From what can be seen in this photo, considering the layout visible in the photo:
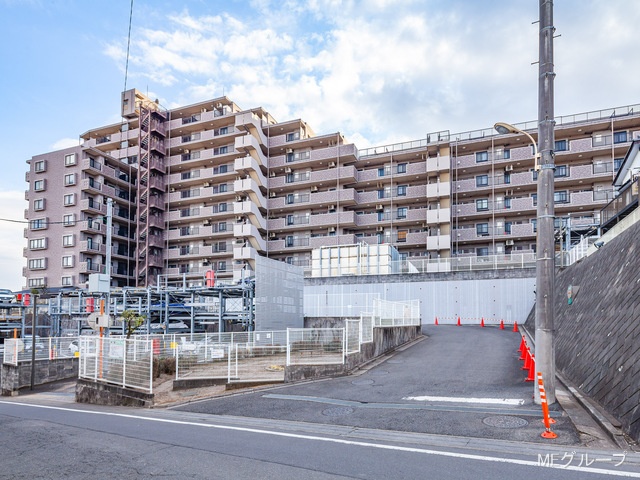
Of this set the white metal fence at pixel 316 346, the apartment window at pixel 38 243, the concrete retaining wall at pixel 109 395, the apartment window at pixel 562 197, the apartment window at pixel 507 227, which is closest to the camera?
the concrete retaining wall at pixel 109 395

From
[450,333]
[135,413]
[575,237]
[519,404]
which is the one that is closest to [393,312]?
[450,333]

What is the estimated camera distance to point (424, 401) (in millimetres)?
10227

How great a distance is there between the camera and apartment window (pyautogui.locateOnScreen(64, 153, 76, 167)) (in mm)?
50312

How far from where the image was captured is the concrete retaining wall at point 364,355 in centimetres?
1338

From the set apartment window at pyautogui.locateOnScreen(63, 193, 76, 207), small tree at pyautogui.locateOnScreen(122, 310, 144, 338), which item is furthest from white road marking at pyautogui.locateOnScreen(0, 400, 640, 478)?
apartment window at pyautogui.locateOnScreen(63, 193, 76, 207)

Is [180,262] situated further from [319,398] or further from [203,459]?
[203,459]

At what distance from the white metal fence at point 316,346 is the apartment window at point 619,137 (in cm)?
3765

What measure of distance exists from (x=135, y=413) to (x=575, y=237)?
3655 centimetres

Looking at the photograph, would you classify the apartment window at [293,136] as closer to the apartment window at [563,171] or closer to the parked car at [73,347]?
the apartment window at [563,171]

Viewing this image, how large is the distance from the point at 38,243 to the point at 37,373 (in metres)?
36.9

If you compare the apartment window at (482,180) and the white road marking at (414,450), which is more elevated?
the apartment window at (482,180)

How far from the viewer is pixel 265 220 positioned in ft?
166

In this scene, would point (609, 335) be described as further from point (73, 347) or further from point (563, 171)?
point (563, 171)

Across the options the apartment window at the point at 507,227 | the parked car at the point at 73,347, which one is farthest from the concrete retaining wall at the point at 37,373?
the apartment window at the point at 507,227
